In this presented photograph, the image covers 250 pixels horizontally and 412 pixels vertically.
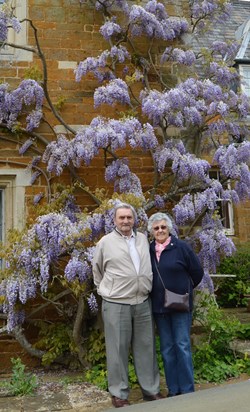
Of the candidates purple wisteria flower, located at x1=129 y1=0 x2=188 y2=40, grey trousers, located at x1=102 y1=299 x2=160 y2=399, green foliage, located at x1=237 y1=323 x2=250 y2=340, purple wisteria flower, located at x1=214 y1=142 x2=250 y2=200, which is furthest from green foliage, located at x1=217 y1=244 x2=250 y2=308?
grey trousers, located at x1=102 y1=299 x2=160 y2=399

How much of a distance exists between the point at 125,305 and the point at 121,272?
27 centimetres

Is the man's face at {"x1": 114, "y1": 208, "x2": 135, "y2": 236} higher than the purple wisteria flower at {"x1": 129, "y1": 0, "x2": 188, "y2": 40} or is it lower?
lower

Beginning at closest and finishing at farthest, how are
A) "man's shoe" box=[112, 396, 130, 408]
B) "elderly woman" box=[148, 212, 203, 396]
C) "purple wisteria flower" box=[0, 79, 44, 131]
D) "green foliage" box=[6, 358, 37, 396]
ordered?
"man's shoe" box=[112, 396, 130, 408], "elderly woman" box=[148, 212, 203, 396], "green foliage" box=[6, 358, 37, 396], "purple wisteria flower" box=[0, 79, 44, 131]

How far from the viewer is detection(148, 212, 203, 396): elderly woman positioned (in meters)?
3.67

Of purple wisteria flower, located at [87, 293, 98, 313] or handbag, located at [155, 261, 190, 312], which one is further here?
purple wisteria flower, located at [87, 293, 98, 313]

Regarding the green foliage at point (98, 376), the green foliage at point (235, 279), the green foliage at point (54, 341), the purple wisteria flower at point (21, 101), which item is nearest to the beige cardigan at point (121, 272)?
the green foliage at point (98, 376)

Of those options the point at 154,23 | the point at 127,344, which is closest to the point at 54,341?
the point at 127,344

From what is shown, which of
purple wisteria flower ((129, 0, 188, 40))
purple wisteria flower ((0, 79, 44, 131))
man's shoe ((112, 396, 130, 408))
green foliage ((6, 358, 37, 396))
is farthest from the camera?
purple wisteria flower ((129, 0, 188, 40))

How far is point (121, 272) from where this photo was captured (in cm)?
360

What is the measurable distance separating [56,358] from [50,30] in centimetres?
425

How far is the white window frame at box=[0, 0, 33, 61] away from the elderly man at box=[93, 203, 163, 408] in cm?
321

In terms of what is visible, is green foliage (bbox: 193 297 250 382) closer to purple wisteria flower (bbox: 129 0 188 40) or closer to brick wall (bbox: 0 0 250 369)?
brick wall (bbox: 0 0 250 369)

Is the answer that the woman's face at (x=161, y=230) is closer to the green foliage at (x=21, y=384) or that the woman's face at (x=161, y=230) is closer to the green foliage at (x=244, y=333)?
the green foliage at (x=21, y=384)

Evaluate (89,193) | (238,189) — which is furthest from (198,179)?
(89,193)
